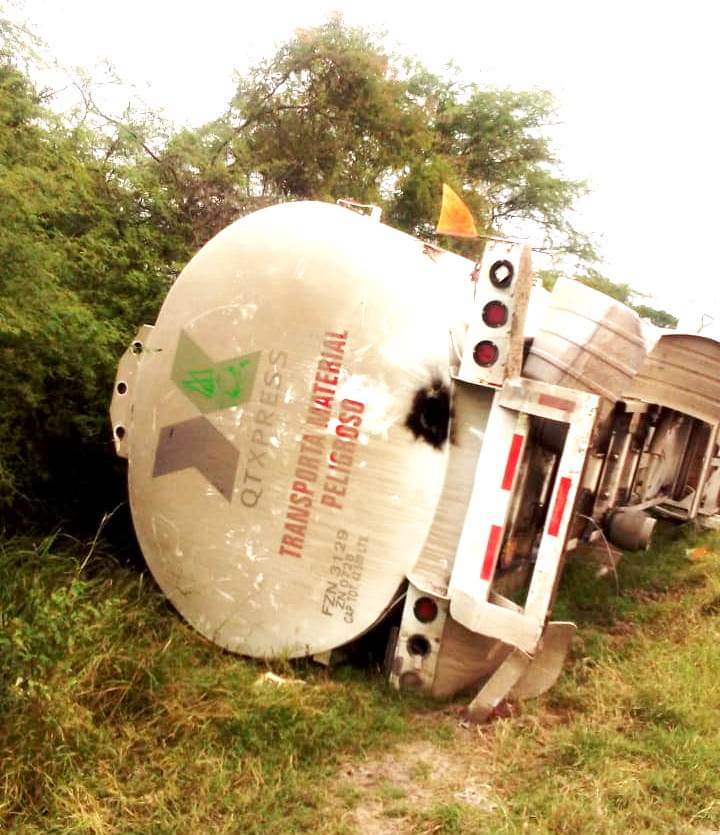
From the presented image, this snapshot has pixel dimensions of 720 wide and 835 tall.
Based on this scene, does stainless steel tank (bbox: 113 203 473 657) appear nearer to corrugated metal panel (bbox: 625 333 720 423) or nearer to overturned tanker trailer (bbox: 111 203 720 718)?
overturned tanker trailer (bbox: 111 203 720 718)

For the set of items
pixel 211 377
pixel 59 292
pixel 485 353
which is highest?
pixel 485 353

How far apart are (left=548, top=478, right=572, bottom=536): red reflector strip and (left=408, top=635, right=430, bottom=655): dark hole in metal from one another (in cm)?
64

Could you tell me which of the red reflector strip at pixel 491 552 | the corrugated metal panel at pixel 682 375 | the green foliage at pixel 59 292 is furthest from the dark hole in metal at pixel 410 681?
the corrugated metal panel at pixel 682 375

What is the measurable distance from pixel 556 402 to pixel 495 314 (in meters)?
0.39

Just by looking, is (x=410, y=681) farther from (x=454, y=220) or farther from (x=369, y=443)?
(x=454, y=220)

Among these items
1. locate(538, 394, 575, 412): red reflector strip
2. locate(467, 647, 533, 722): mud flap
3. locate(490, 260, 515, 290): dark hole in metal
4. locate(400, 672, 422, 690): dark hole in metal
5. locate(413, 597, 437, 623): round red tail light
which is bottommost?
locate(400, 672, 422, 690): dark hole in metal

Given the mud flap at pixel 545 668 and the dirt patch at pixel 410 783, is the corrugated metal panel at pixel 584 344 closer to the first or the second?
the mud flap at pixel 545 668

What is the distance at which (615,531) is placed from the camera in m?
4.91

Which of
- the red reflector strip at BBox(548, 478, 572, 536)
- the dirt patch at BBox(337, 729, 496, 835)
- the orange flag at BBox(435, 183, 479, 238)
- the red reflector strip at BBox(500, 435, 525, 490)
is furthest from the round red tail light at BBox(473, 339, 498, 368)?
the dirt patch at BBox(337, 729, 496, 835)

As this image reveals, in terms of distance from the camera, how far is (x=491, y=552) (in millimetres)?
3141

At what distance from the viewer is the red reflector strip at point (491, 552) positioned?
3135 millimetres

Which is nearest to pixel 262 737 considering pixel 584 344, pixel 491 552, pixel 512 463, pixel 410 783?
pixel 410 783

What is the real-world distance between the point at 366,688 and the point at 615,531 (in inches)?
85.7

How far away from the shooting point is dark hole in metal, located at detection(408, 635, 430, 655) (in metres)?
3.28
